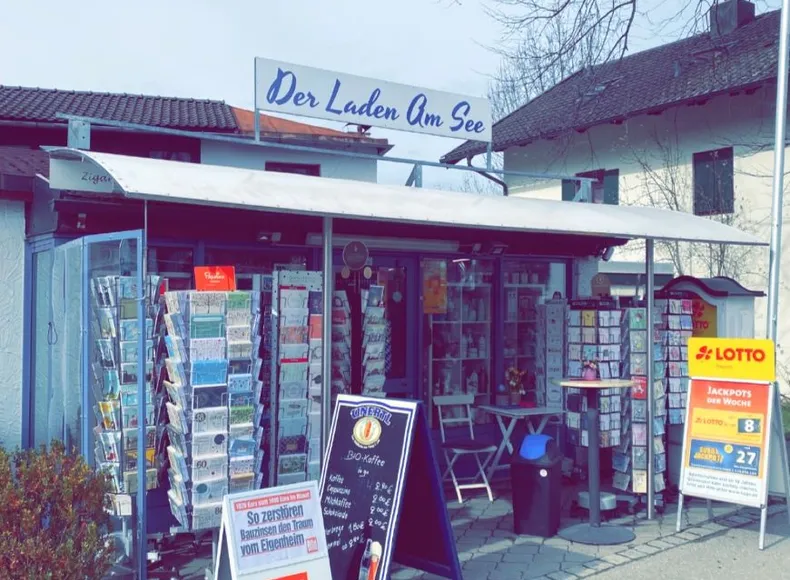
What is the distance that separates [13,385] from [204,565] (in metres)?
2.18

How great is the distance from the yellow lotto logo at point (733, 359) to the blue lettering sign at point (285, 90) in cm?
369

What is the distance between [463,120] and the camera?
7.45 meters

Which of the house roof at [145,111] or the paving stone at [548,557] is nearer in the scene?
the paving stone at [548,557]

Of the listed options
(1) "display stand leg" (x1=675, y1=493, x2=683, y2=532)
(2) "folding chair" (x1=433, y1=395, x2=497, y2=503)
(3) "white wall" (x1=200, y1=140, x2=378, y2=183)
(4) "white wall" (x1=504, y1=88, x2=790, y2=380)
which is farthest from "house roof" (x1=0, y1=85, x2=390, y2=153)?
(1) "display stand leg" (x1=675, y1=493, x2=683, y2=532)

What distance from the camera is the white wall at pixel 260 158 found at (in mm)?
21188

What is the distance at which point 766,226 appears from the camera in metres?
14.5

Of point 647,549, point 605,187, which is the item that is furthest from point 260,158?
point 647,549

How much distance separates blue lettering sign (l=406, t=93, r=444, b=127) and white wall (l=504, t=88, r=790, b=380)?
Result: 20.7ft

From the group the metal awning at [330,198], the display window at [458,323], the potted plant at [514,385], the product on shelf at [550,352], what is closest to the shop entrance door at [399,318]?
the display window at [458,323]

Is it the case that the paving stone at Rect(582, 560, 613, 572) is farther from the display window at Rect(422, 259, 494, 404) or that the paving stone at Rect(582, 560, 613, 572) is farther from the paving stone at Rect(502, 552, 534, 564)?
the display window at Rect(422, 259, 494, 404)

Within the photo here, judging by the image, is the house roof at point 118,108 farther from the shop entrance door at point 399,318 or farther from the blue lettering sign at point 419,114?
the blue lettering sign at point 419,114

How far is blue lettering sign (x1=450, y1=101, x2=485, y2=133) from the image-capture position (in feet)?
24.3

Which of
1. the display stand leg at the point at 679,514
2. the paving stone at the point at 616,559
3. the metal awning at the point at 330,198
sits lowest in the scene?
the paving stone at the point at 616,559

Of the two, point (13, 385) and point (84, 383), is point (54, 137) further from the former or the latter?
point (84, 383)
